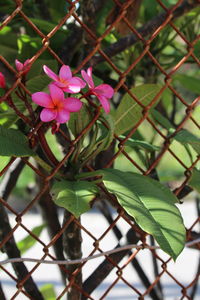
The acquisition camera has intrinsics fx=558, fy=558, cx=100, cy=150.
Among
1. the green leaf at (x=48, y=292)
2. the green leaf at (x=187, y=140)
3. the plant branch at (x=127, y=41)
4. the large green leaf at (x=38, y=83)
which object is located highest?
the plant branch at (x=127, y=41)

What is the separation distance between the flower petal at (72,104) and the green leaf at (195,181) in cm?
32

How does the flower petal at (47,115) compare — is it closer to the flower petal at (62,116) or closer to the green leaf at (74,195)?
the flower petal at (62,116)

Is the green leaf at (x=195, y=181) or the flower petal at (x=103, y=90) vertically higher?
the flower petal at (x=103, y=90)

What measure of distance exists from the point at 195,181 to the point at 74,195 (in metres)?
0.31

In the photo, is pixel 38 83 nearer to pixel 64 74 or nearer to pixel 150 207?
pixel 64 74

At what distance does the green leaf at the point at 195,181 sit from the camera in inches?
39.9

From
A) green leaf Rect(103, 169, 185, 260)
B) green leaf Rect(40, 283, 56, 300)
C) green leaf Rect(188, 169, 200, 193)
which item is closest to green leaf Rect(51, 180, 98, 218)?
green leaf Rect(103, 169, 185, 260)

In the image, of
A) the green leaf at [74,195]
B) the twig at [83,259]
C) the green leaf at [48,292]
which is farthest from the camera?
the green leaf at [48,292]

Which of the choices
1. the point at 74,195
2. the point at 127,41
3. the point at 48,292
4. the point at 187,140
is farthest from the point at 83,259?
the point at 48,292

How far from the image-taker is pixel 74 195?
2.66 ft

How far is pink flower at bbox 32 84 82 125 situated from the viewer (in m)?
0.79

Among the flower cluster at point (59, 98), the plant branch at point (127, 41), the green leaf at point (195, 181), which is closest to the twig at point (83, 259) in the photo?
the green leaf at point (195, 181)

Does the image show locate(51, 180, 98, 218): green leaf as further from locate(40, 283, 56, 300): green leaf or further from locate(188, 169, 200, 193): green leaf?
locate(40, 283, 56, 300): green leaf

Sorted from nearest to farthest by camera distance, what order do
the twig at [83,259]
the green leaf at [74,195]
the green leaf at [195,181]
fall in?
1. the green leaf at [74,195]
2. the twig at [83,259]
3. the green leaf at [195,181]
